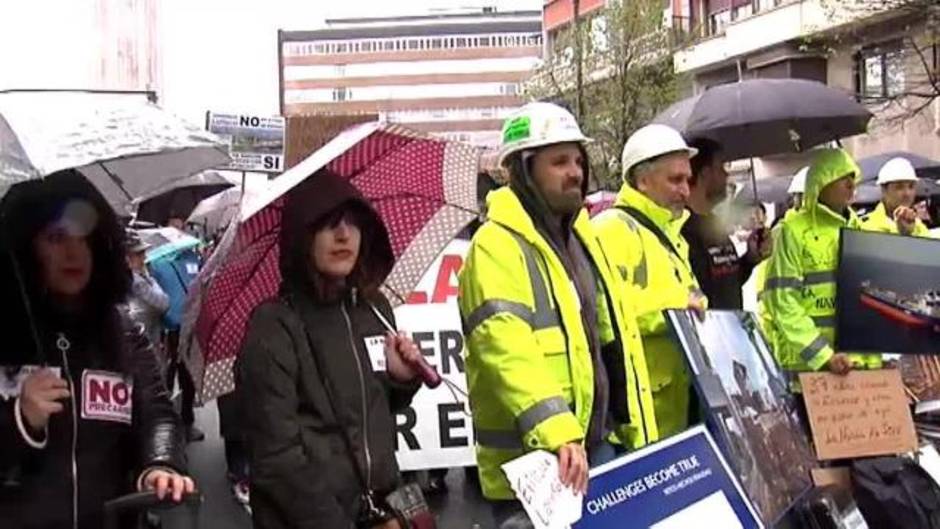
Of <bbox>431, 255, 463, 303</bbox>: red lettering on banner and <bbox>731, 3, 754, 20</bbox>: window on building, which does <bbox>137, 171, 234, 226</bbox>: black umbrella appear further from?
<bbox>731, 3, 754, 20</bbox>: window on building

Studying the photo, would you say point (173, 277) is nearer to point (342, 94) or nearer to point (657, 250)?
point (657, 250)

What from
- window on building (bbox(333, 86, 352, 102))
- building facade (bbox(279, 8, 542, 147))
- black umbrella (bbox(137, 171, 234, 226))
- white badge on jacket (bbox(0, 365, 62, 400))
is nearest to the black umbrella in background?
white badge on jacket (bbox(0, 365, 62, 400))

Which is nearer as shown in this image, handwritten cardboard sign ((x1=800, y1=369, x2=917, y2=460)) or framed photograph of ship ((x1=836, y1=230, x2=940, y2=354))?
handwritten cardboard sign ((x1=800, y1=369, x2=917, y2=460))

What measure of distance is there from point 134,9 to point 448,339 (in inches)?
614

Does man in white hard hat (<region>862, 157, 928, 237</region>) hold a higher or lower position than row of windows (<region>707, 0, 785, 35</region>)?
lower

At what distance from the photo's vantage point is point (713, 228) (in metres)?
5.88

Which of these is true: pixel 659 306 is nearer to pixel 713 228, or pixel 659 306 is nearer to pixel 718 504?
pixel 718 504

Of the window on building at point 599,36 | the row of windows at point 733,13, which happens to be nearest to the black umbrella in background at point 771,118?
the window on building at point 599,36

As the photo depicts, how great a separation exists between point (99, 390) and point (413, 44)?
13406cm

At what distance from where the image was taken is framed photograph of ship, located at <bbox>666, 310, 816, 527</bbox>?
13.6 feet

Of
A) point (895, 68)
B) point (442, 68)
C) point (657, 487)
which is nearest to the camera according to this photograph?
point (657, 487)

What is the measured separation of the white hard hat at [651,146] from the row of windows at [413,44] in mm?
127232

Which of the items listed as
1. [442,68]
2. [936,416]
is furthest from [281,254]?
[442,68]

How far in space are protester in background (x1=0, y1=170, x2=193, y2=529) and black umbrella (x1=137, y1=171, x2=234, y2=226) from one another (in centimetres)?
875
